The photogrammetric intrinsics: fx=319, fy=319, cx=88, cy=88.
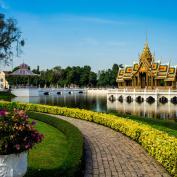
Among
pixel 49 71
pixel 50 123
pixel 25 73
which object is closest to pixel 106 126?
pixel 50 123

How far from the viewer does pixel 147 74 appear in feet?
216

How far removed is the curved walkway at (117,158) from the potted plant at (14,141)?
10.7 feet

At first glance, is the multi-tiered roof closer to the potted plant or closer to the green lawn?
the green lawn

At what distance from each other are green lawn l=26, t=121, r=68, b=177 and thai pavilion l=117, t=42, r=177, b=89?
164ft

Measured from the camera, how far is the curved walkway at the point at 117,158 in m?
10.1

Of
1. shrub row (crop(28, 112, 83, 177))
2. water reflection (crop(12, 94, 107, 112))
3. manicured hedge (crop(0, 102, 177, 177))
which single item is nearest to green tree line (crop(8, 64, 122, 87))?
water reflection (crop(12, 94, 107, 112))

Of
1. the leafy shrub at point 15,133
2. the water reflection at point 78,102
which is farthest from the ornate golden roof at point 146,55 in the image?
the leafy shrub at point 15,133

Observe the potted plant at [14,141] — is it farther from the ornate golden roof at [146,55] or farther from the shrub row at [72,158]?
the ornate golden roof at [146,55]

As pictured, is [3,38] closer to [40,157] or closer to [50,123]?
[50,123]

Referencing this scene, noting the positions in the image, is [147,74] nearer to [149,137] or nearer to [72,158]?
[149,137]

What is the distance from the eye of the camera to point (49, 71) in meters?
125

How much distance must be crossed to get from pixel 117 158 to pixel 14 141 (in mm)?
5712

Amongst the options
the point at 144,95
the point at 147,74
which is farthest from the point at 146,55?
the point at 144,95

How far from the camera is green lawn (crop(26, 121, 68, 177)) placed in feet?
28.2
